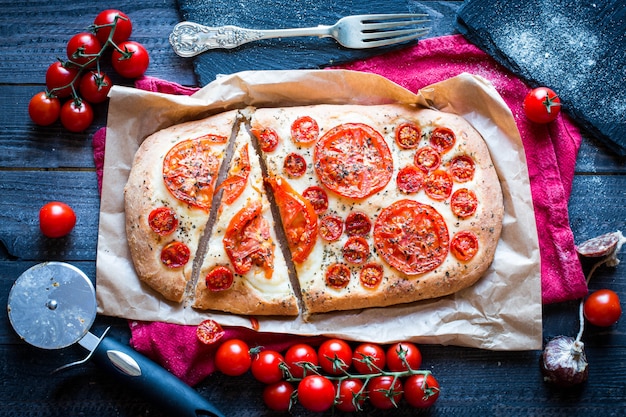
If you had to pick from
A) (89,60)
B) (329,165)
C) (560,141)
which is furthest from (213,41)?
(560,141)

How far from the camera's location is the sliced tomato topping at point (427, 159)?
4930 millimetres

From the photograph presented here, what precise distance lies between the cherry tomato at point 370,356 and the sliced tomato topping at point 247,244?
2.70ft

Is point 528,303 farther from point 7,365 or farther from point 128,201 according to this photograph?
point 7,365

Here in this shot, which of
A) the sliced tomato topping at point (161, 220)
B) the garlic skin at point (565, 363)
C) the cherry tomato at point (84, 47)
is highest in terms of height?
the cherry tomato at point (84, 47)

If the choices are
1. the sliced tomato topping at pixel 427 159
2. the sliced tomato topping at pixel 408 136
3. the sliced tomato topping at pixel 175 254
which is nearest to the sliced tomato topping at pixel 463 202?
the sliced tomato topping at pixel 427 159

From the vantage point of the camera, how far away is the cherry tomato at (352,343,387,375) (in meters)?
4.80

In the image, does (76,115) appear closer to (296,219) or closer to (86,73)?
(86,73)

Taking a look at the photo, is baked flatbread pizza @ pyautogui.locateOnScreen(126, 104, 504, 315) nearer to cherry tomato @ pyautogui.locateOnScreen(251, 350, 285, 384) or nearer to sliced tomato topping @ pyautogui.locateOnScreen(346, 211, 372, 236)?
sliced tomato topping @ pyautogui.locateOnScreen(346, 211, 372, 236)

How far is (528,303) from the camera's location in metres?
4.91

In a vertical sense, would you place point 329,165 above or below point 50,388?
above

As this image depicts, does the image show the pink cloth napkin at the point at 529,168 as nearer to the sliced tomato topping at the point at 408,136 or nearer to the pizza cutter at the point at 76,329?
the pizza cutter at the point at 76,329

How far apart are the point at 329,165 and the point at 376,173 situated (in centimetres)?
34

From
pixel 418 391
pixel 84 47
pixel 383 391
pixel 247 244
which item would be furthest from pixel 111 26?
pixel 418 391

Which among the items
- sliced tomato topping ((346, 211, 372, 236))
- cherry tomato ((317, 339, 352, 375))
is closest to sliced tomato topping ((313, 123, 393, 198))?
sliced tomato topping ((346, 211, 372, 236))
